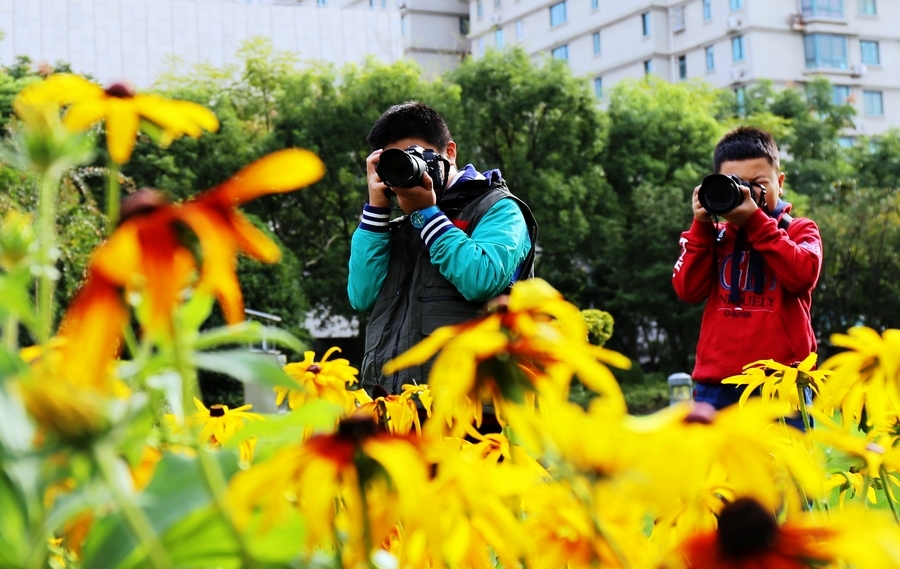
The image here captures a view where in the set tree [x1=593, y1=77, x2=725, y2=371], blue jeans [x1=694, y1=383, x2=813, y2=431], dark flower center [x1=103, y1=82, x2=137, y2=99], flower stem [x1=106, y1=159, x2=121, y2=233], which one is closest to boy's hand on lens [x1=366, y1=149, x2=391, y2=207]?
blue jeans [x1=694, y1=383, x2=813, y2=431]

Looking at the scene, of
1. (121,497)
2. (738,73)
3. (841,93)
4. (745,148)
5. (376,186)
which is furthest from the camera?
(841,93)

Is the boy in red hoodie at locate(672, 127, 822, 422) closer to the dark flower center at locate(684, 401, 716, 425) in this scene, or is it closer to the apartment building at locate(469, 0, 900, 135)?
the dark flower center at locate(684, 401, 716, 425)

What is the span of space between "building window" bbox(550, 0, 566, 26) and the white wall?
438 inches

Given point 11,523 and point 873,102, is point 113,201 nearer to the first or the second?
point 11,523

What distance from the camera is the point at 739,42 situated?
28641mm

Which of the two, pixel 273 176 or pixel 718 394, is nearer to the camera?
pixel 273 176

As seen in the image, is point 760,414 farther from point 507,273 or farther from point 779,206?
point 779,206

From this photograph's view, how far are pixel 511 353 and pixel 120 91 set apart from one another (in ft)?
1.17

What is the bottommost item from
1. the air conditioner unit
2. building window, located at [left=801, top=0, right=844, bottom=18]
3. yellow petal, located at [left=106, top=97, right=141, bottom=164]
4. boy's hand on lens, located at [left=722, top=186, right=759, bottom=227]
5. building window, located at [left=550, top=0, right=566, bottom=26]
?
yellow petal, located at [left=106, top=97, right=141, bottom=164]

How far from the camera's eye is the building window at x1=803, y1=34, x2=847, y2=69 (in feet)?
96.1

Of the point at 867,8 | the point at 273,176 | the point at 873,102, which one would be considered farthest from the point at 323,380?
the point at 867,8

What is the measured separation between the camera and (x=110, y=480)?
45 centimetres

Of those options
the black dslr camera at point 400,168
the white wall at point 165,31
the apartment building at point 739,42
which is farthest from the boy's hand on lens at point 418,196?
the apartment building at point 739,42

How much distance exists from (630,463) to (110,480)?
220 millimetres
